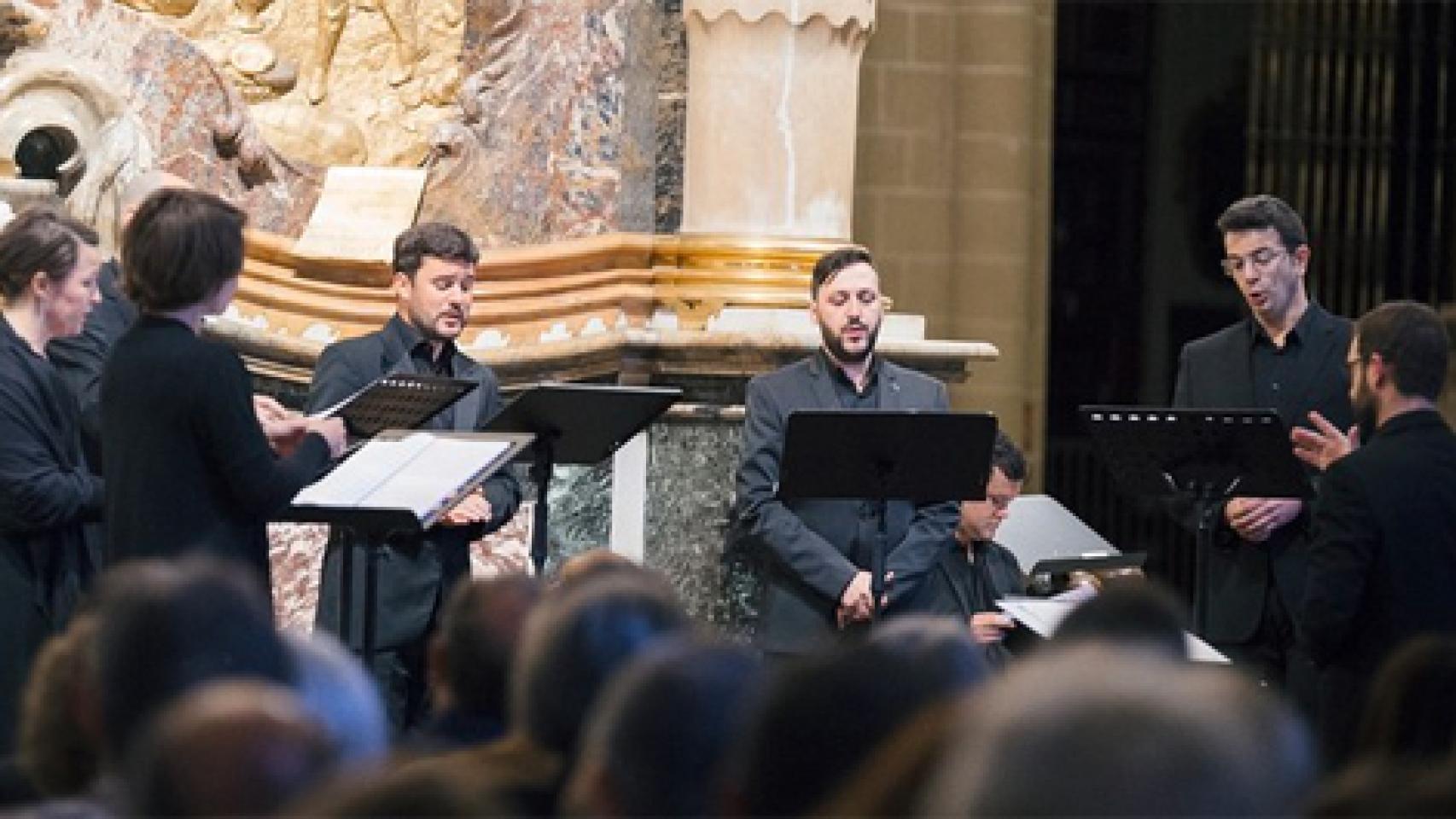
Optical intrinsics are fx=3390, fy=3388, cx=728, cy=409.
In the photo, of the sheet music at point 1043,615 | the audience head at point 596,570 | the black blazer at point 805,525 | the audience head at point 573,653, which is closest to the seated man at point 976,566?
the black blazer at point 805,525

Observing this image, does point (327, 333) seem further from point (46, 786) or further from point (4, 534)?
point (46, 786)

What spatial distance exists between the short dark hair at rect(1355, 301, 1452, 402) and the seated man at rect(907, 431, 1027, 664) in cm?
162

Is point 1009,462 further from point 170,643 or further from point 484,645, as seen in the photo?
point 170,643

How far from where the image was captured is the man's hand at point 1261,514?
8.55 metres

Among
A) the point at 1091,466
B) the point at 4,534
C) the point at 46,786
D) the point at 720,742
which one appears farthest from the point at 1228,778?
the point at 1091,466

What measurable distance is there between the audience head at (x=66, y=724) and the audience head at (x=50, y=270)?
297 cm

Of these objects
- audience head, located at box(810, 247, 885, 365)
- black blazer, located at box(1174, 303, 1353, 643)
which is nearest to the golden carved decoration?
audience head, located at box(810, 247, 885, 365)

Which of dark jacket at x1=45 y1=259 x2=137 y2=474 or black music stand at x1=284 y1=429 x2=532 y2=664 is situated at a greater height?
dark jacket at x1=45 y1=259 x2=137 y2=474

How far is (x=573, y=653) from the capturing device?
4371mm

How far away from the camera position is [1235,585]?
28.4 ft

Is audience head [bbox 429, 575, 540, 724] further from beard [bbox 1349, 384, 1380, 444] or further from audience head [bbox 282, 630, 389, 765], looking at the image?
beard [bbox 1349, 384, 1380, 444]

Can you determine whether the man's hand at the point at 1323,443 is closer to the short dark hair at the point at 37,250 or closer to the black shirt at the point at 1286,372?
the black shirt at the point at 1286,372

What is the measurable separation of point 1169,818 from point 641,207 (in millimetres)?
7557

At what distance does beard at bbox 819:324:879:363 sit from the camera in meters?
8.82
